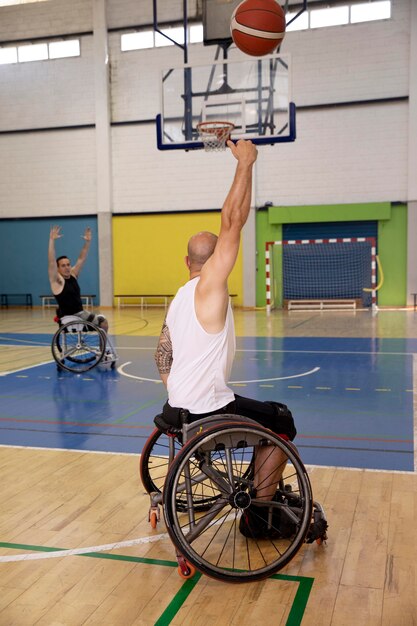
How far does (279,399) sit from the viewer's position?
19.5 feet

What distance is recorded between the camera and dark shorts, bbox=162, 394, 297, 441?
2752mm

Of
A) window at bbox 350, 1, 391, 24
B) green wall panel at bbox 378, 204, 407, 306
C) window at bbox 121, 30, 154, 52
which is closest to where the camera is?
window at bbox 350, 1, 391, 24

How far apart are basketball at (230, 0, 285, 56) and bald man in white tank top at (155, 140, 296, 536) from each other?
4673mm

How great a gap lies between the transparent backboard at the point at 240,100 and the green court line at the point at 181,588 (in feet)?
27.1

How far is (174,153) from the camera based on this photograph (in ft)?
59.6

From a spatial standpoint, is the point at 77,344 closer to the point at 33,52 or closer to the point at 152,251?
the point at 152,251

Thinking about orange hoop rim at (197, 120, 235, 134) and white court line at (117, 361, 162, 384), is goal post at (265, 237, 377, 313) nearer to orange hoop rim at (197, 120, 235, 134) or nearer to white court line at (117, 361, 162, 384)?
orange hoop rim at (197, 120, 235, 134)

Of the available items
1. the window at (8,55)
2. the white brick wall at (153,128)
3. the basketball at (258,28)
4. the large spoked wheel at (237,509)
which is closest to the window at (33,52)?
the window at (8,55)

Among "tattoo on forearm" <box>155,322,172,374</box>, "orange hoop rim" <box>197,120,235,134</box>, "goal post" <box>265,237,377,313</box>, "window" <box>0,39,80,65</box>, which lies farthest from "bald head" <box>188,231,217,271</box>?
"window" <box>0,39,80,65</box>

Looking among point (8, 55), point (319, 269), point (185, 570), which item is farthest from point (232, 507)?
point (8, 55)

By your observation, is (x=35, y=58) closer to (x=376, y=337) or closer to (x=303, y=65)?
(x=303, y=65)

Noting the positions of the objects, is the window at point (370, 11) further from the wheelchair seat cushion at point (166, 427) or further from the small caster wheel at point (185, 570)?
the small caster wheel at point (185, 570)

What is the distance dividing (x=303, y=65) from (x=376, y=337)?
9779 mm

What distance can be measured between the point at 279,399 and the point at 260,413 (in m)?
3.16
